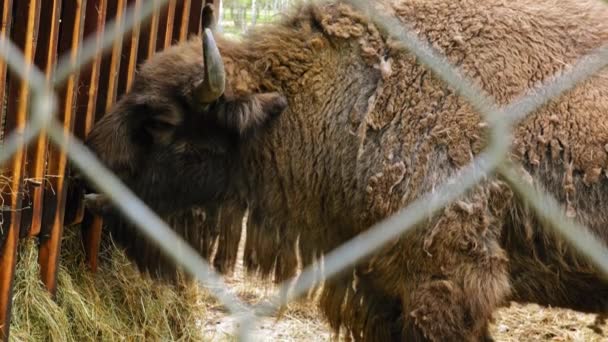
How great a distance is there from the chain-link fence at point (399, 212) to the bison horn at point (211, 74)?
499 mm

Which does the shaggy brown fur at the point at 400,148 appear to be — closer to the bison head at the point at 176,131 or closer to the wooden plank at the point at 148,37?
the bison head at the point at 176,131

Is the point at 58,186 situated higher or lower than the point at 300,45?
lower

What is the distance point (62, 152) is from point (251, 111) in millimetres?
810

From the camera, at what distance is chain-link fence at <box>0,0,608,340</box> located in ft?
10.4

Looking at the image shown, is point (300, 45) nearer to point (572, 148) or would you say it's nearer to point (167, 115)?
point (167, 115)

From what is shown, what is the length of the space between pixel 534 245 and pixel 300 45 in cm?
114

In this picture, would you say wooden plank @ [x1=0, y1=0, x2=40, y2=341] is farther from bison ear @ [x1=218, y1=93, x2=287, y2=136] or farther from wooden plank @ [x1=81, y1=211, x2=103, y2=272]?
bison ear @ [x1=218, y1=93, x2=287, y2=136]

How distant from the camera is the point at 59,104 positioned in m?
3.56

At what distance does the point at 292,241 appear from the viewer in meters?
3.66

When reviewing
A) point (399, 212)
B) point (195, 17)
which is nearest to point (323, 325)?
point (195, 17)

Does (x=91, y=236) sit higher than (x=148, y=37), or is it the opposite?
(x=148, y=37)

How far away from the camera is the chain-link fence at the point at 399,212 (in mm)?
3160

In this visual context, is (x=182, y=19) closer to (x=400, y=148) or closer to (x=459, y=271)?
(x=400, y=148)

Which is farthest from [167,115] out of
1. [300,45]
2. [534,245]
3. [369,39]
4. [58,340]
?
[534,245]
